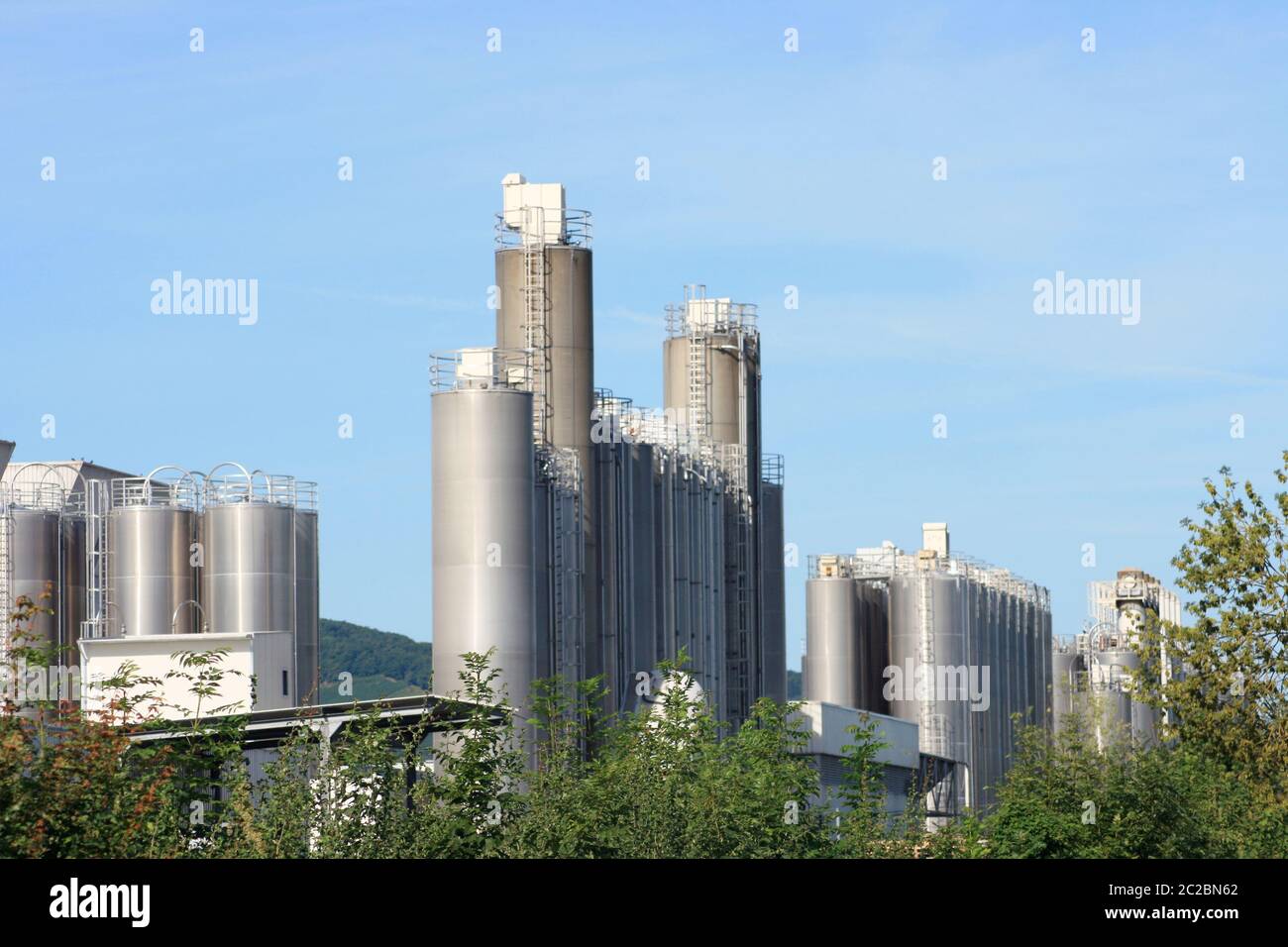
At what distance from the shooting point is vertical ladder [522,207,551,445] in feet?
167

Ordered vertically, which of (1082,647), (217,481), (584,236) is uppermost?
(584,236)

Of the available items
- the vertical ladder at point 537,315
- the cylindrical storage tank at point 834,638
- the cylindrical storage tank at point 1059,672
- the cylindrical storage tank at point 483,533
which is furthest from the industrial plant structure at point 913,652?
the cylindrical storage tank at point 483,533

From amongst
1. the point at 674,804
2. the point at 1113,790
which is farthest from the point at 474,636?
the point at 674,804

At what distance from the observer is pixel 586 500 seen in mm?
51562

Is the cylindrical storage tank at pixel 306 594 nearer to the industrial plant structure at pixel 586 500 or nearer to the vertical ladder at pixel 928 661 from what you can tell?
the industrial plant structure at pixel 586 500

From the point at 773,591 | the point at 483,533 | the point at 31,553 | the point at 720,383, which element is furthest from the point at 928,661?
the point at 483,533

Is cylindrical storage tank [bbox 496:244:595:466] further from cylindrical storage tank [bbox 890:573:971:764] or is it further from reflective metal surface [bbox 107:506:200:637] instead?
cylindrical storage tank [bbox 890:573:971:764]

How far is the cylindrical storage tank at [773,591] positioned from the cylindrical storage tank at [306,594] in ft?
60.0

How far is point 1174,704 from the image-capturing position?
1362 inches

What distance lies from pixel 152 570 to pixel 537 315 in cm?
1390

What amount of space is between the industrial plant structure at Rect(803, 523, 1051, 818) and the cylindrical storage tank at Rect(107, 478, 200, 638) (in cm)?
3341
